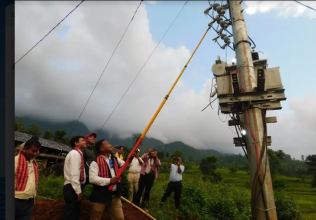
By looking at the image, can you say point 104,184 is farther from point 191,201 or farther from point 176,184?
point 191,201

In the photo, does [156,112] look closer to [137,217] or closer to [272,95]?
[272,95]

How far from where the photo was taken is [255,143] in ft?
13.6

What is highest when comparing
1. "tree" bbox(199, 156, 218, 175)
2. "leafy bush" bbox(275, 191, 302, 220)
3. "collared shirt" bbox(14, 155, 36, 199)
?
"collared shirt" bbox(14, 155, 36, 199)

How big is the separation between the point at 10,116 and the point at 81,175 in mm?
1715

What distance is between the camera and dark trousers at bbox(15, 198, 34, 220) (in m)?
2.94

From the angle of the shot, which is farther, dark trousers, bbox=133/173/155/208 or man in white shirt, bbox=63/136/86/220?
dark trousers, bbox=133/173/155/208

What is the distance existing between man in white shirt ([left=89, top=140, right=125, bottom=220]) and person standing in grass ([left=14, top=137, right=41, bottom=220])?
3.11 ft

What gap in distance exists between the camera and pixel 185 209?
21.3ft

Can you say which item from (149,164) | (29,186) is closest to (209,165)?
(149,164)

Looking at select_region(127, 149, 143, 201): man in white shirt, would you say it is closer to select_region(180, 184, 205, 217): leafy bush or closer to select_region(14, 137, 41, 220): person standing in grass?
select_region(180, 184, 205, 217): leafy bush

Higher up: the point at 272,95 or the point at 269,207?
the point at 272,95

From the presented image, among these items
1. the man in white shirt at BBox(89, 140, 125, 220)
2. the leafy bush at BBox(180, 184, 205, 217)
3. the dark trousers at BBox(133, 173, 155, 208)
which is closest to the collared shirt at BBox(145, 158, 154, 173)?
the dark trousers at BBox(133, 173, 155, 208)

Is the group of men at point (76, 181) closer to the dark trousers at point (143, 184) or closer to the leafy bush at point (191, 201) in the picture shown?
the dark trousers at point (143, 184)

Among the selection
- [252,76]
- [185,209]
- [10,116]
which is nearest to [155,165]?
[185,209]
